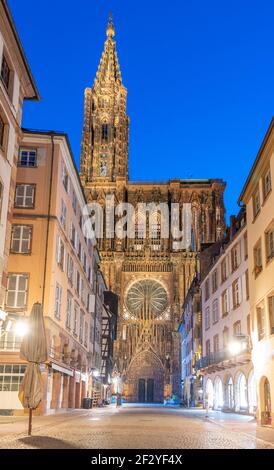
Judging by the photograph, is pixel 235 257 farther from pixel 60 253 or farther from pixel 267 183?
pixel 267 183

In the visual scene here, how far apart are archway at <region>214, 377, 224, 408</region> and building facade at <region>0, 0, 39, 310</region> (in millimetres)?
28324

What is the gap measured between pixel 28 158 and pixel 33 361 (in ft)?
61.1

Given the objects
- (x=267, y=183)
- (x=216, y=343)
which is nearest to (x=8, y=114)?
(x=267, y=183)

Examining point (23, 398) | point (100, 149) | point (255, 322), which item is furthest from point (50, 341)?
point (100, 149)

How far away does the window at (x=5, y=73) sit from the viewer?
1858 centimetres

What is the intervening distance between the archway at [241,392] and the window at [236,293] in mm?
4677

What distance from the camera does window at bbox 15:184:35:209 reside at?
30.8 m

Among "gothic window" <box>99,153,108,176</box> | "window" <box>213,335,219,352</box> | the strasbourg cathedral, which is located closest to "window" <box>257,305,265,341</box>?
"window" <box>213,335,219,352</box>

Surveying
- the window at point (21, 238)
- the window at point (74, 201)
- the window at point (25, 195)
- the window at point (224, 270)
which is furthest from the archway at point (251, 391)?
the window at point (25, 195)

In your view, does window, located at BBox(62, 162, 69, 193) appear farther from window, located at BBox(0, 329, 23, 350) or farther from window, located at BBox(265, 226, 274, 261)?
window, located at BBox(265, 226, 274, 261)

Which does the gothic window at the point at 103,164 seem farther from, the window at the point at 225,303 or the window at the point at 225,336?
the window at the point at 225,336

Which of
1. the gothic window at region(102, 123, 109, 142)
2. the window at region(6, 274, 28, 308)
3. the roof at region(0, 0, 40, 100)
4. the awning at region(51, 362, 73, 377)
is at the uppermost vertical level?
the gothic window at region(102, 123, 109, 142)

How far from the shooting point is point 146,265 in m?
79.4
